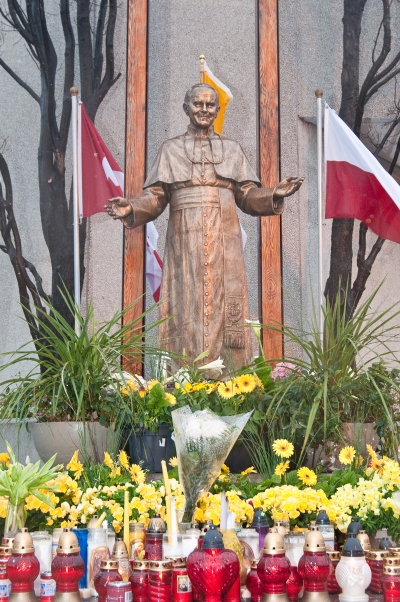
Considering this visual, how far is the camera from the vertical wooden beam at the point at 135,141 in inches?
278

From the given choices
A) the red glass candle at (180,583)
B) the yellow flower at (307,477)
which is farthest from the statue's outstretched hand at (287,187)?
the red glass candle at (180,583)

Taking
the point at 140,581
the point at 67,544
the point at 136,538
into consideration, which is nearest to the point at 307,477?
the point at 136,538

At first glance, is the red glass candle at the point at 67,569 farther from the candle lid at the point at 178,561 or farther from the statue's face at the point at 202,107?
the statue's face at the point at 202,107

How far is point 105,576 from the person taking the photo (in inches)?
93.0

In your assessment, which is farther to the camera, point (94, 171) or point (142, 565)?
point (94, 171)

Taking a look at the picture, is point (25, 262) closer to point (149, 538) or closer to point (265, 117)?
point (265, 117)

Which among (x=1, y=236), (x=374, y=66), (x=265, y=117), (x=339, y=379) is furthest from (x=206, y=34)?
(x=339, y=379)

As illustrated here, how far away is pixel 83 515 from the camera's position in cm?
292

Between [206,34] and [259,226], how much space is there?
1.59 m

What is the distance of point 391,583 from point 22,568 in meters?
0.88

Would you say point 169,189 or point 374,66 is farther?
point 374,66

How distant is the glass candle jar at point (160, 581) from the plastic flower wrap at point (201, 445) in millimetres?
348

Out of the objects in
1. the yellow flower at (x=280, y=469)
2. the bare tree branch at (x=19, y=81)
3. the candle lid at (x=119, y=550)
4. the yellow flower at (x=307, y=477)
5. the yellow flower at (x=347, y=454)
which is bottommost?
the candle lid at (x=119, y=550)

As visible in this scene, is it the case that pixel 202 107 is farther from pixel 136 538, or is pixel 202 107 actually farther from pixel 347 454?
pixel 136 538
